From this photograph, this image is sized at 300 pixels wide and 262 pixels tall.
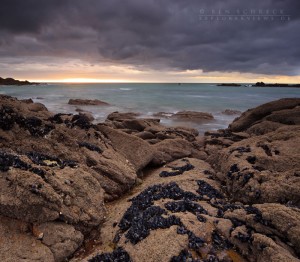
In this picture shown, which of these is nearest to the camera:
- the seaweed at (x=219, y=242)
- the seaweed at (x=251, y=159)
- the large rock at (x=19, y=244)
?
the large rock at (x=19, y=244)

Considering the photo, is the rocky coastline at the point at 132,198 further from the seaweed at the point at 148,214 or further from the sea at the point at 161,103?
the sea at the point at 161,103

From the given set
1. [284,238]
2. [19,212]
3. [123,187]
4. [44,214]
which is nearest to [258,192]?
[284,238]

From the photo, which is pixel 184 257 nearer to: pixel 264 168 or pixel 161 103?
pixel 264 168

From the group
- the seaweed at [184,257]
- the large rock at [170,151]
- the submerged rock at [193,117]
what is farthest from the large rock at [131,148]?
the submerged rock at [193,117]

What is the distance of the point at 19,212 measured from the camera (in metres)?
5.75

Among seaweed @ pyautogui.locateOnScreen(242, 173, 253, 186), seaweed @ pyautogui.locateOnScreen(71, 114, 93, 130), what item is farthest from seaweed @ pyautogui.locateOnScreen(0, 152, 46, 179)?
seaweed @ pyautogui.locateOnScreen(242, 173, 253, 186)

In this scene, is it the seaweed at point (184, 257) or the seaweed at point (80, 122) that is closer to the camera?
the seaweed at point (184, 257)

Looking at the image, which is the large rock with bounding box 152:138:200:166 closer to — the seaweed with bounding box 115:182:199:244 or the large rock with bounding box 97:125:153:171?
the large rock with bounding box 97:125:153:171

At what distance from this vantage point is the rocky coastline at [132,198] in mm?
5379

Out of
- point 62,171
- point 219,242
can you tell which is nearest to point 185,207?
point 219,242

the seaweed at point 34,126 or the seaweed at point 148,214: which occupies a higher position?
the seaweed at point 34,126

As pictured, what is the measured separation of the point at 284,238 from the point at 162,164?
264 inches

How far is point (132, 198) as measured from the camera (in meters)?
7.98

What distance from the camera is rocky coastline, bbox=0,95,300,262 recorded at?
17.6 ft
